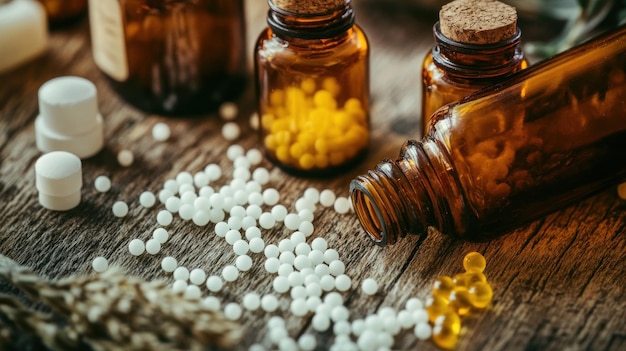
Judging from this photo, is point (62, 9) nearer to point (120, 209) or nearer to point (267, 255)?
point (120, 209)

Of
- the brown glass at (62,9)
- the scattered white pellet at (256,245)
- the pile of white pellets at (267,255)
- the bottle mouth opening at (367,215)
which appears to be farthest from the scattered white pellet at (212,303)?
the brown glass at (62,9)

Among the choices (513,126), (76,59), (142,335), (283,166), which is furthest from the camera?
(76,59)

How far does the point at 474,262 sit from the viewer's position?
102 centimetres

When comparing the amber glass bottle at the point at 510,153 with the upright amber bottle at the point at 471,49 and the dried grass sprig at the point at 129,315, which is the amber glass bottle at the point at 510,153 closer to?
the upright amber bottle at the point at 471,49

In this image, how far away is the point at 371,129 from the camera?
129 cm

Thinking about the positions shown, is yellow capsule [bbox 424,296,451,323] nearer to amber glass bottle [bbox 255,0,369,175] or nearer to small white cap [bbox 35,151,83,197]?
amber glass bottle [bbox 255,0,369,175]

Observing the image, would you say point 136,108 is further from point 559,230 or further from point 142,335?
point 559,230

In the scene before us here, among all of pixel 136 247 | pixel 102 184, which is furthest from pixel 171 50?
pixel 136 247

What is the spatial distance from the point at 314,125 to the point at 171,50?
0.25m

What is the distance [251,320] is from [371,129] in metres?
0.43

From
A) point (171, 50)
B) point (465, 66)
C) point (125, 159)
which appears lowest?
point (125, 159)

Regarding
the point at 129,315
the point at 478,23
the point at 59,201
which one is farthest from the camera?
the point at 59,201

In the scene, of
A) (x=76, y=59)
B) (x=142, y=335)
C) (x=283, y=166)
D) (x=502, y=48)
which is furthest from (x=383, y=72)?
(x=142, y=335)

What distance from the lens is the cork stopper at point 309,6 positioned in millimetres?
1032
